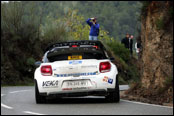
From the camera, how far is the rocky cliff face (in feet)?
48.7

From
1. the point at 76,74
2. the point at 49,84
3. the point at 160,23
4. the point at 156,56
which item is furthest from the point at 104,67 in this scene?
the point at 160,23

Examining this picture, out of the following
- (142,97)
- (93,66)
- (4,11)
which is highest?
(4,11)

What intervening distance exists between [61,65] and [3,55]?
13649mm

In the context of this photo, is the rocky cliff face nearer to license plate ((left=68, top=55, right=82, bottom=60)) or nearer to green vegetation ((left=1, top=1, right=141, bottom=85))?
license plate ((left=68, top=55, right=82, bottom=60))

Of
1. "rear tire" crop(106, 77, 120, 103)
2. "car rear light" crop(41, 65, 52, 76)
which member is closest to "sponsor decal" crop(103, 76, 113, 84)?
"rear tire" crop(106, 77, 120, 103)

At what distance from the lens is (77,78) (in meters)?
13.1

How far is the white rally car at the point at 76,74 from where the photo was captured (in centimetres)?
1311

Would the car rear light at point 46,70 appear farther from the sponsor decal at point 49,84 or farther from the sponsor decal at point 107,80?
the sponsor decal at point 107,80

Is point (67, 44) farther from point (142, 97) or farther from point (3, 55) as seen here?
point (3, 55)

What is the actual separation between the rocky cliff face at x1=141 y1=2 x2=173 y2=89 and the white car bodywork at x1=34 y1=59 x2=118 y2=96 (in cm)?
217

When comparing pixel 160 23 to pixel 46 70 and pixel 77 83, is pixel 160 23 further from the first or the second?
pixel 46 70

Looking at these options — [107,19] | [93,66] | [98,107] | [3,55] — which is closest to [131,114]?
[98,107]

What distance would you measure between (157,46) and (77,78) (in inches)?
125

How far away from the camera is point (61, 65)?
13242 mm
